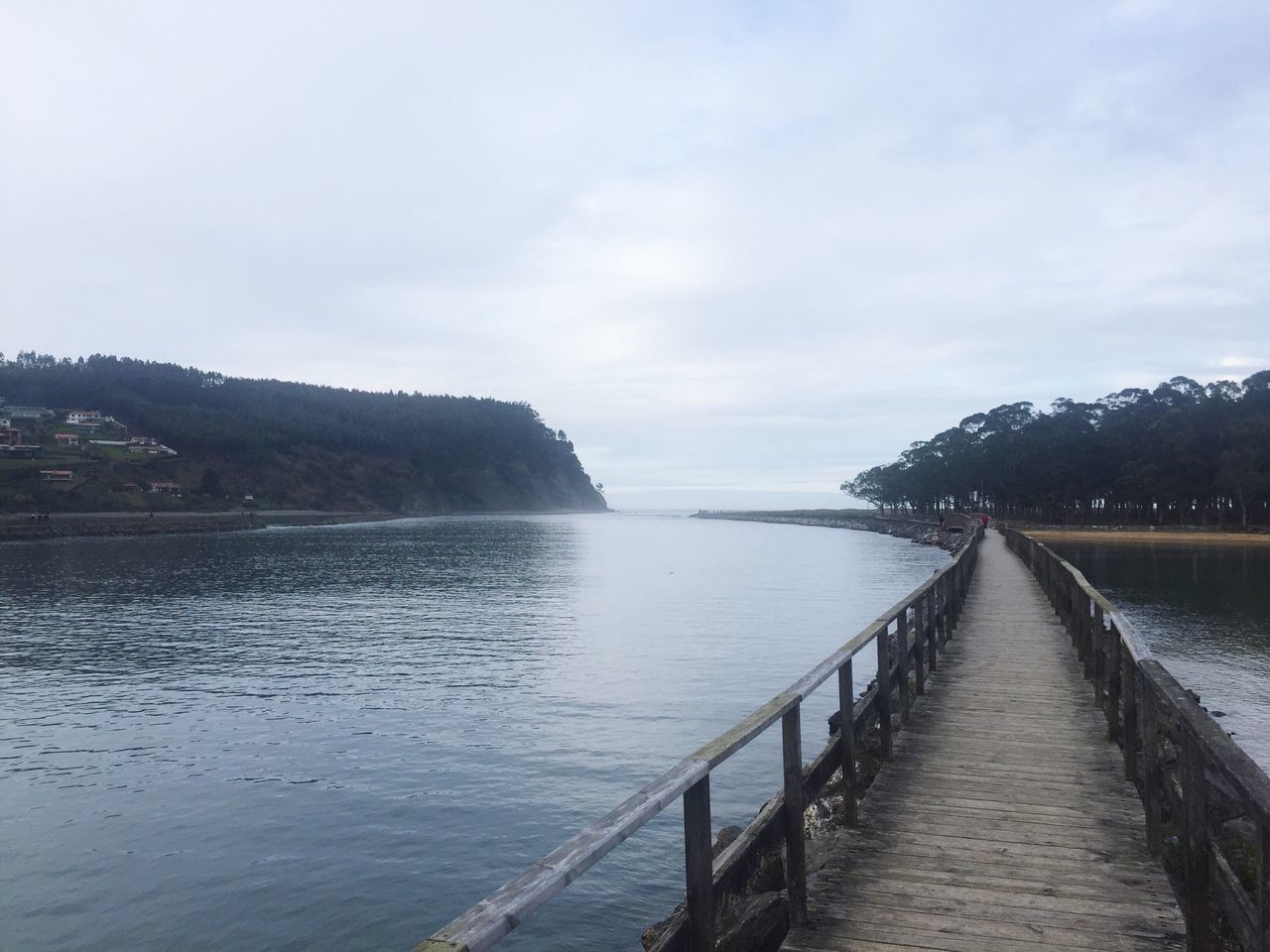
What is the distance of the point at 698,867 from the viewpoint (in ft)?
13.8

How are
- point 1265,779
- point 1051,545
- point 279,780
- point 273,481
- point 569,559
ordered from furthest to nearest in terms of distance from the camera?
point 273,481 < point 569,559 < point 1051,545 < point 279,780 < point 1265,779

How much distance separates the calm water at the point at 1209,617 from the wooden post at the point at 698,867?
14.6 meters

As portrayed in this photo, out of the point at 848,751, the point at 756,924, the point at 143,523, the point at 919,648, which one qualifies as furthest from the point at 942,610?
the point at 143,523

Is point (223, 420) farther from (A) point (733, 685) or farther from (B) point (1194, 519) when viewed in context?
(A) point (733, 685)

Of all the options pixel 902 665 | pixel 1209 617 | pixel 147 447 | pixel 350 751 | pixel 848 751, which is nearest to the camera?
pixel 848 751

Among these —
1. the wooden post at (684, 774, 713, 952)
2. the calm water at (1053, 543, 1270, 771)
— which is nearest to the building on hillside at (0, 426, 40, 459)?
the calm water at (1053, 543, 1270, 771)

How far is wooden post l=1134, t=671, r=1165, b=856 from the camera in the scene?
611 centimetres

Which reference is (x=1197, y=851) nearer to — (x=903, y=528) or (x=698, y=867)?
(x=698, y=867)

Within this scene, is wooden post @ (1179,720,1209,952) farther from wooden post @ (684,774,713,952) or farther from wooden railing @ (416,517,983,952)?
wooden post @ (684,774,713,952)

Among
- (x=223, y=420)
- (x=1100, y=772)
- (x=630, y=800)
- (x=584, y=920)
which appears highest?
(x=223, y=420)

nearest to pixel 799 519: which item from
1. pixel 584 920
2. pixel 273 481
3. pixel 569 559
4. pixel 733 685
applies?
pixel 273 481

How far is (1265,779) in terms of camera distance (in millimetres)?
3562

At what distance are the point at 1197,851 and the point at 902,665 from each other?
512cm

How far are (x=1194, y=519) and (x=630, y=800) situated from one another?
104 meters
